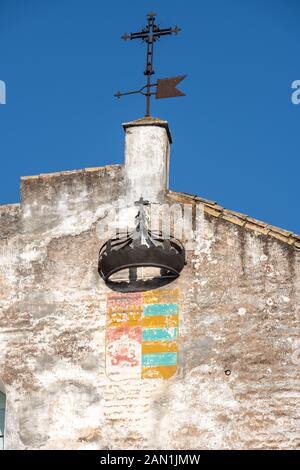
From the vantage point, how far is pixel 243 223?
66.4 feet

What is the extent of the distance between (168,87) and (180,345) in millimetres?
4250

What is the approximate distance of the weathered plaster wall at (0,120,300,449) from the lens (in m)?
19.2

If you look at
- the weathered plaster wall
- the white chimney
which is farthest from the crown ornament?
the white chimney

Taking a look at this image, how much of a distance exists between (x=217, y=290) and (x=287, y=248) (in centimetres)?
120

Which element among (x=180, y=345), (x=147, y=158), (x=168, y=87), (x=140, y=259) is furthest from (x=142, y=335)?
(x=168, y=87)

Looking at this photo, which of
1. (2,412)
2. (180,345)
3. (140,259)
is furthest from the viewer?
(2,412)

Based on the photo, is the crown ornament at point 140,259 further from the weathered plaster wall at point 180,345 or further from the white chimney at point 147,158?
the white chimney at point 147,158

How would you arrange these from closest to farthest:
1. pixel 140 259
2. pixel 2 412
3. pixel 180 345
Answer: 1. pixel 180 345
2. pixel 140 259
3. pixel 2 412

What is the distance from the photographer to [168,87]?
2134 centimetres

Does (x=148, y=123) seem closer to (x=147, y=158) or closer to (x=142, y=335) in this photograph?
(x=147, y=158)

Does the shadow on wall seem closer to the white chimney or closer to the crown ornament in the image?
the crown ornament

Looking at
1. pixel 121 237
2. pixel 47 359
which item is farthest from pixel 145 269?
pixel 47 359

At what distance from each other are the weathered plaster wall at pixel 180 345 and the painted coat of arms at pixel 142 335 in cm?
12

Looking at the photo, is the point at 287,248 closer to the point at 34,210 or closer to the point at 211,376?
the point at 211,376
